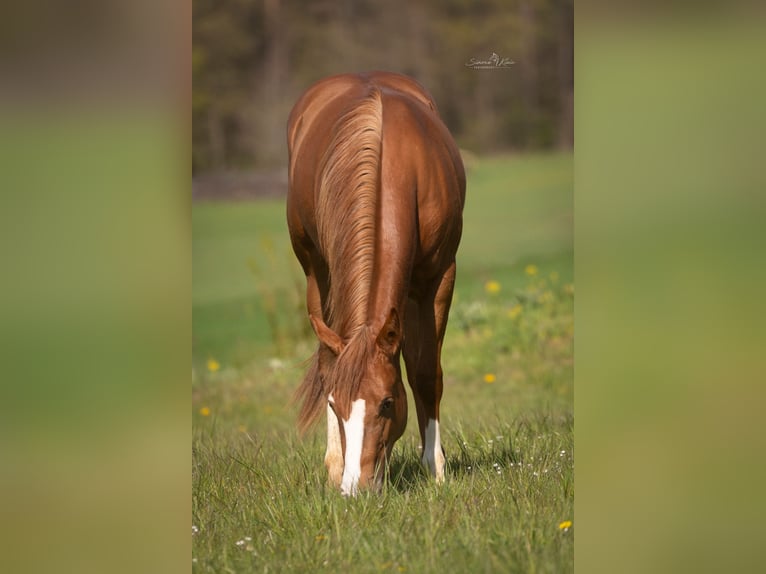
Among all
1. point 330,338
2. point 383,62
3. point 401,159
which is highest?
point 383,62

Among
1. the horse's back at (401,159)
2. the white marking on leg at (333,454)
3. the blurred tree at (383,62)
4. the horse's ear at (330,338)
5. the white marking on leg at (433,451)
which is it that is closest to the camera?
the horse's ear at (330,338)

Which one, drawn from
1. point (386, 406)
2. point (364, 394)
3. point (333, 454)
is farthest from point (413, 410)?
point (364, 394)

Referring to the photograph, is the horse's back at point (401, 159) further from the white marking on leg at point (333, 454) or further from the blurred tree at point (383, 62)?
the blurred tree at point (383, 62)

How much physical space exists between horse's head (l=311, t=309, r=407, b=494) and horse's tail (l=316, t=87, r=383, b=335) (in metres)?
0.11

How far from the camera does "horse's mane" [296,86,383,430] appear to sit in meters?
3.19

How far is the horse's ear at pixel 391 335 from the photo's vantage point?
10.5ft

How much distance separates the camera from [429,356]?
402 cm

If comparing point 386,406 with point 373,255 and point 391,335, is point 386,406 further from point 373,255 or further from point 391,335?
point 373,255

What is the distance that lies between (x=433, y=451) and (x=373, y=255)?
1.15m

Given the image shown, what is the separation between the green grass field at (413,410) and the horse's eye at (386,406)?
0.31 metres

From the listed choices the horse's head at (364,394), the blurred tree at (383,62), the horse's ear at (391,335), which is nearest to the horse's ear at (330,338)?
the horse's head at (364,394)

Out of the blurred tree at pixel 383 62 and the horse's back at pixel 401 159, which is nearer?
the horse's back at pixel 401 159
